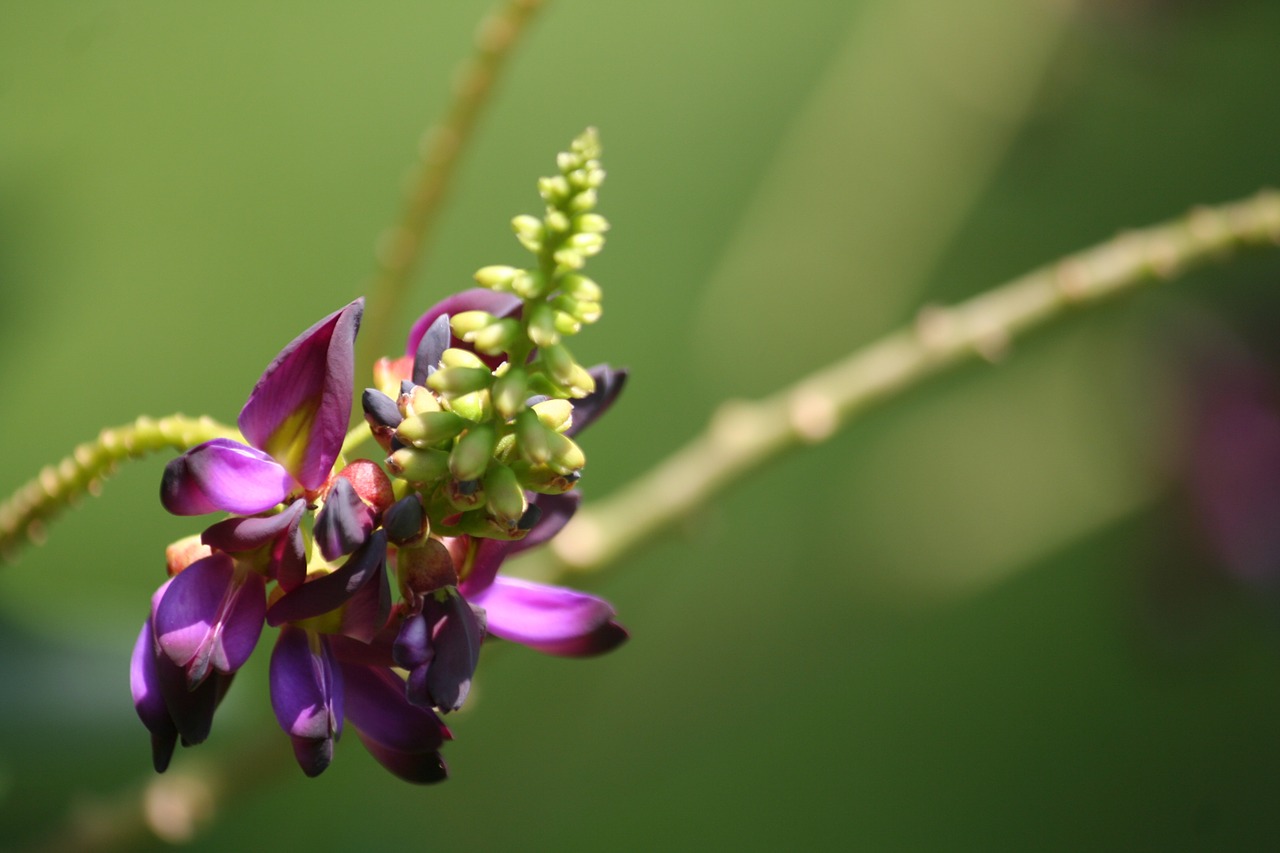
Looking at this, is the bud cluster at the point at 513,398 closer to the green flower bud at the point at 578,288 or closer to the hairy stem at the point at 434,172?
the green flower bud at the point at 578,288

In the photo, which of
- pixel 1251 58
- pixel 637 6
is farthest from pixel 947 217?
pixel 1251 58

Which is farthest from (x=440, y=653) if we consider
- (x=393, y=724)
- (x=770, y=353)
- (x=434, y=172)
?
(x=770, y=353)

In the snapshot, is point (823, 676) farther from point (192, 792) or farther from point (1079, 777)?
point (192, 792)

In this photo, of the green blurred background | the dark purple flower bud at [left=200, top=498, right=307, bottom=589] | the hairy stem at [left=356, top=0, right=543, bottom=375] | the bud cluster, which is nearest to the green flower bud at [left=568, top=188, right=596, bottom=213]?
the bud cluster

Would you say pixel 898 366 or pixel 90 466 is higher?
pixel 898 366

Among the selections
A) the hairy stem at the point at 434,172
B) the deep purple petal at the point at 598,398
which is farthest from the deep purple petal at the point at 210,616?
the hairy stem at the point at 434,172

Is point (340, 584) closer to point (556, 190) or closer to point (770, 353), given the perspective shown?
point (556, 190)
